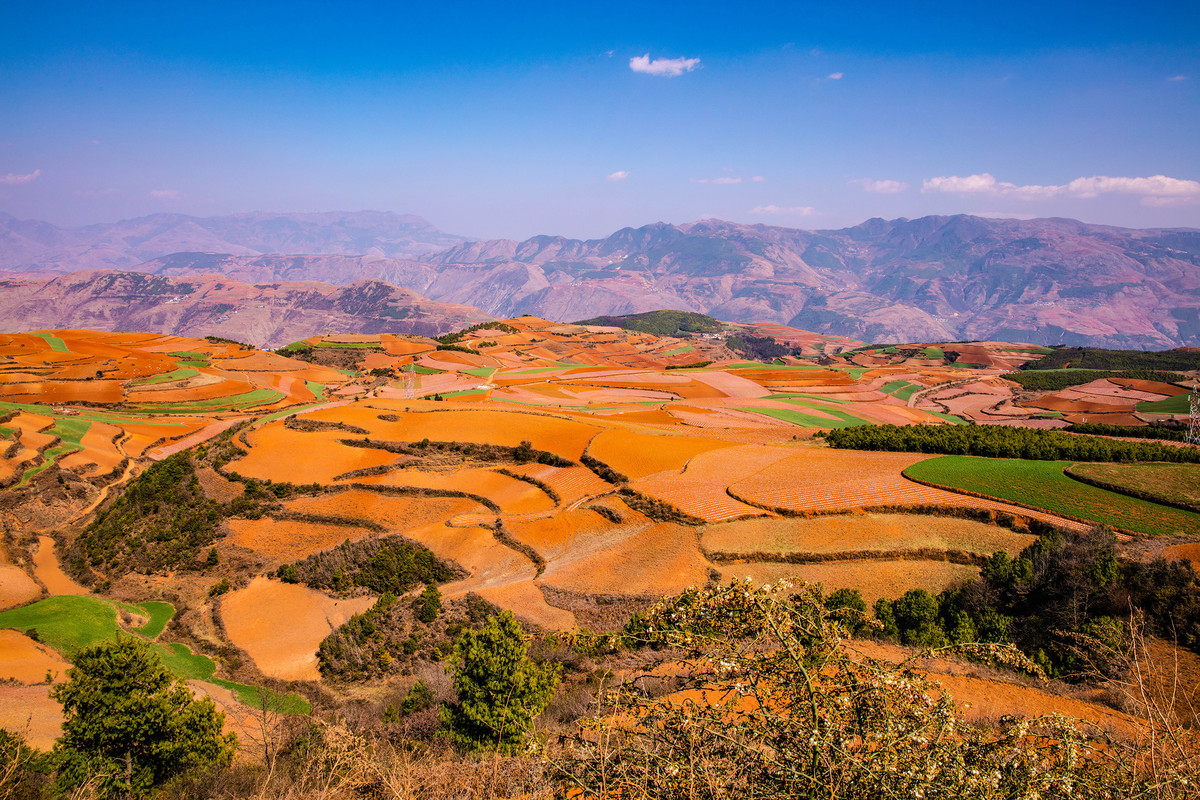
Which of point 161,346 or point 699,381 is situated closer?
point 699,381

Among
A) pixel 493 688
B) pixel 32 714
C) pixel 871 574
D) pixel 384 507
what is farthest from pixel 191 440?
pixel 871 574

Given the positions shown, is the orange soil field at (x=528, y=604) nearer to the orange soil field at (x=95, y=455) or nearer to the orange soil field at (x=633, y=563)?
the orange soil field at (x=633, y=563)

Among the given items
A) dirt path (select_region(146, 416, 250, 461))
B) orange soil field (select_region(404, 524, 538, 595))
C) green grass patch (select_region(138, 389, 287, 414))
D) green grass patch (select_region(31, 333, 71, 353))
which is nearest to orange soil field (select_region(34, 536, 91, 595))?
dirt path (select_region(146, 416, 250, 461))

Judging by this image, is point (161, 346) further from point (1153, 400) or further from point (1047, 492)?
point (1153, 400)

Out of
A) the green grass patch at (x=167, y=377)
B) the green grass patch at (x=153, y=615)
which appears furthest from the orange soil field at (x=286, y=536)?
the green grass patch at (x=167, y=377)

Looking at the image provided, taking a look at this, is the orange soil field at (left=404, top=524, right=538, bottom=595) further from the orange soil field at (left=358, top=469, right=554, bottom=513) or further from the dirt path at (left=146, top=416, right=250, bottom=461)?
the dirt path at (left=146, top=416, right=250, bottom=461)

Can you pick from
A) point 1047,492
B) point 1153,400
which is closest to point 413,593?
point 1047,492
